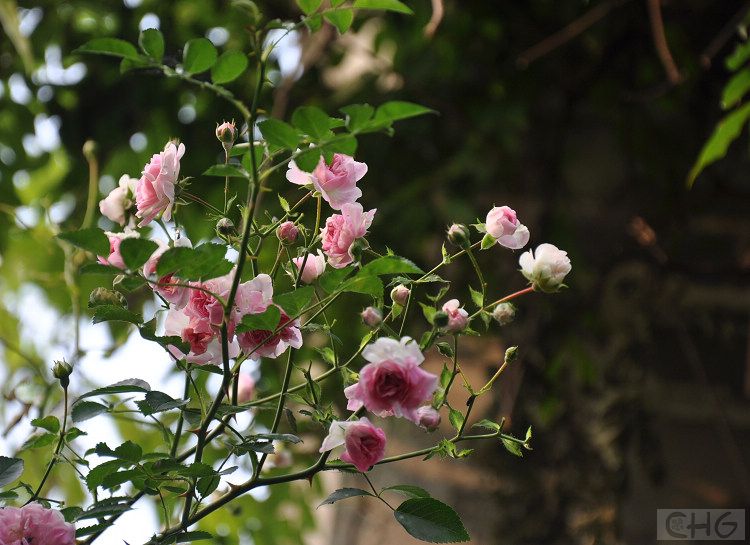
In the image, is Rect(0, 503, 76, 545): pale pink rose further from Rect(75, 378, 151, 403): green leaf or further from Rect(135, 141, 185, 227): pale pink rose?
Rect(135, 141, 185, 227): pale pink rose

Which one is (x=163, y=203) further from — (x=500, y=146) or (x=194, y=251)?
(x=500, y=146)

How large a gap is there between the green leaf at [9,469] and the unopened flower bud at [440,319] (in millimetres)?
232

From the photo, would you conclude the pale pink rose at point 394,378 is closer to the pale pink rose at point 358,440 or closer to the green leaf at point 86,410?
the pale pink rose at point 358,440

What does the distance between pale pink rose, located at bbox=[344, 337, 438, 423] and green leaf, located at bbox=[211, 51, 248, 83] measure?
0.16 m

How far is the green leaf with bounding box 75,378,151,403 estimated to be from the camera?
463mm

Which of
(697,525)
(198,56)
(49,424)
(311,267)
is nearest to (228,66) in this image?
(198,56)

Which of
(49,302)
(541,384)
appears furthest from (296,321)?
(49,302)

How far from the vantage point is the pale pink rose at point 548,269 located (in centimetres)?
50

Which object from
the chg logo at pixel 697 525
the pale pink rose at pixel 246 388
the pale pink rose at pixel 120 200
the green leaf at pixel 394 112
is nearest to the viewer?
the green leaf at pixel 394 112

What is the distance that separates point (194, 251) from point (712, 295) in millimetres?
1222

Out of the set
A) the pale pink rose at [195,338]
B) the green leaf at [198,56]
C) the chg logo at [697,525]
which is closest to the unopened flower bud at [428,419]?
the pale pink rose at [195,338]

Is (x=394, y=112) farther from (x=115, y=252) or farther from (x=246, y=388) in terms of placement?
(x=246, y=388)

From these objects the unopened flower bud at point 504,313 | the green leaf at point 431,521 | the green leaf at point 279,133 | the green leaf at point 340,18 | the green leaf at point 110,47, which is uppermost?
the green leaf at point 110,47

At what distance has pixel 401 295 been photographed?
1.61 feet
